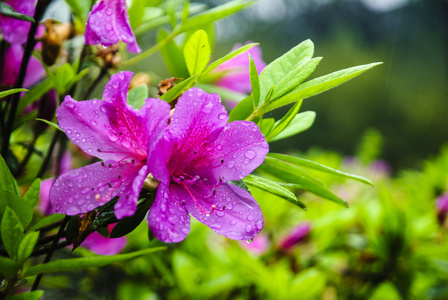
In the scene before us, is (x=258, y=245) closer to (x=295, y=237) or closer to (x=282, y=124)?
(x=295, y=237)

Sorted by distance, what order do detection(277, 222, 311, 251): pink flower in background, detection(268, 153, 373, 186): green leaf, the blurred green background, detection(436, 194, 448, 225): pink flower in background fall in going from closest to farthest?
detection(268, 153, 373, 186): green leaf
detection(277, 222, 311, 251): pink flower in background
detection(436, 194, 448, 225): pink flower in background
the blurred green background

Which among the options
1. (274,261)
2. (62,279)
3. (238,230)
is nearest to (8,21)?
(238,230)

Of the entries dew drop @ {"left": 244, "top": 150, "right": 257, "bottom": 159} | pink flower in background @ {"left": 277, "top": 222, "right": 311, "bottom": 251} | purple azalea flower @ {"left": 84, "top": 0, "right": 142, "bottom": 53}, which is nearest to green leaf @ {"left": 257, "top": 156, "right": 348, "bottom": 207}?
dew drop @ {"left": 244, "top": 150, "right": 257, "bottom": 159}

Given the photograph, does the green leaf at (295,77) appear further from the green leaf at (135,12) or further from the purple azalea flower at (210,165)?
the green leaf at (135,12)

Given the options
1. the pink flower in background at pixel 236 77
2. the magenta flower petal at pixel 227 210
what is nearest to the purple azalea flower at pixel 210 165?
the magenta flower petal at pixel 227 210

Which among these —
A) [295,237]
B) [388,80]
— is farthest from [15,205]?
[388,80]

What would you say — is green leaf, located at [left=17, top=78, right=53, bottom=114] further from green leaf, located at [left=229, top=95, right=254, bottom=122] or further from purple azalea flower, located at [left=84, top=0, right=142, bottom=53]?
green leaf, located at [left=229, top=95, right=254, bottom=122]
